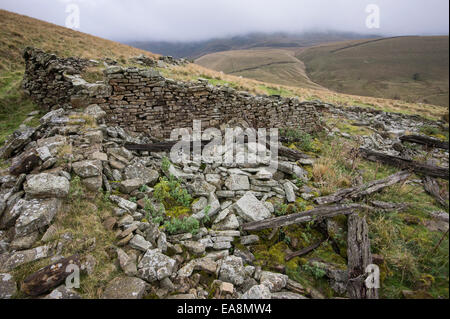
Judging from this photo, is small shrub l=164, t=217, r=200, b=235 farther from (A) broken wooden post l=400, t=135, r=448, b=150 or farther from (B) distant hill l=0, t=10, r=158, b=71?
(B) distant hill l=0, t=10, r=158, b=71

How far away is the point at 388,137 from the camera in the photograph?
9.21 metres

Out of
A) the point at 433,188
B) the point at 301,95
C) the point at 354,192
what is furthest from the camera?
the point at 301,95

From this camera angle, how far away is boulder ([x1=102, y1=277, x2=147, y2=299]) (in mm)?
2428

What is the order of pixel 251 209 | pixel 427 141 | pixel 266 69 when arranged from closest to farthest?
pixel 251 209 < pixel 427 141 < pixel 266 69

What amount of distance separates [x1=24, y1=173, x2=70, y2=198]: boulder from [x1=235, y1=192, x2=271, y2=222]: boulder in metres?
3.07

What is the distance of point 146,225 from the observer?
348 centimetres

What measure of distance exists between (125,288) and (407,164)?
7.11 metres

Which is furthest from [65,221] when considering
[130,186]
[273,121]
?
[273,121]

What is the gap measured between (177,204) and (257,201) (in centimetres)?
171

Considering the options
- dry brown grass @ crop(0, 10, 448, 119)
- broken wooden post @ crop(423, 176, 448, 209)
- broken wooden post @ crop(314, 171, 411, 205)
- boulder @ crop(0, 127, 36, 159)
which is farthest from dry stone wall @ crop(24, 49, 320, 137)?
dry brown grass @ crop(0, 10, 448, 119)

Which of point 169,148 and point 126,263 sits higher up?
point 169,148

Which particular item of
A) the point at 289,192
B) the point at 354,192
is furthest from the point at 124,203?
the point at 354,192

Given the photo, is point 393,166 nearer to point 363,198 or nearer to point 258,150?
point 363,198

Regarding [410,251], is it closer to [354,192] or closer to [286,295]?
[354,192]
